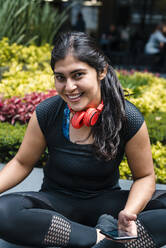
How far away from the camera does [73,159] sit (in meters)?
2.32

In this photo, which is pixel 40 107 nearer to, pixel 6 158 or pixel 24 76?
pixel 6 158

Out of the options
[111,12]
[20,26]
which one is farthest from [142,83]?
[111,12]

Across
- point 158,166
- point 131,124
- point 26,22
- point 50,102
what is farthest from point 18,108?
point 26,22

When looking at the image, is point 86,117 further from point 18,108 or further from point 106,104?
point 18,108

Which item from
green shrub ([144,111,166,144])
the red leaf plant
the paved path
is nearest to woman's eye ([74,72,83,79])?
the paved path

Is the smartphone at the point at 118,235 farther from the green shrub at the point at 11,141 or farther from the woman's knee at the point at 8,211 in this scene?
the green shrub at the point at 11,141

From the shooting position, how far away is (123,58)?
13.7 meters

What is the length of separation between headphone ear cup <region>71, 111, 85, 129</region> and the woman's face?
33 millimetres

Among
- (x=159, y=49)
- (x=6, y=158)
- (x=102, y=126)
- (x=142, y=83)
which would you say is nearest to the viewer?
(x=102, y=126)

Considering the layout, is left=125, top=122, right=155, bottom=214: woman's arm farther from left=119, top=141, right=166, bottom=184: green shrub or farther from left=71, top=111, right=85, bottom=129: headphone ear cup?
left=119, top=141, right=166, bottom=184: green shrub

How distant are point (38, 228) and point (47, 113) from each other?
0.65 metres

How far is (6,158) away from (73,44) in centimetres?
211

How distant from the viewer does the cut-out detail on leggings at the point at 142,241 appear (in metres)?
2.18

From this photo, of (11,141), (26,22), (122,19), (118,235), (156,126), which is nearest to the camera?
(118,235)
